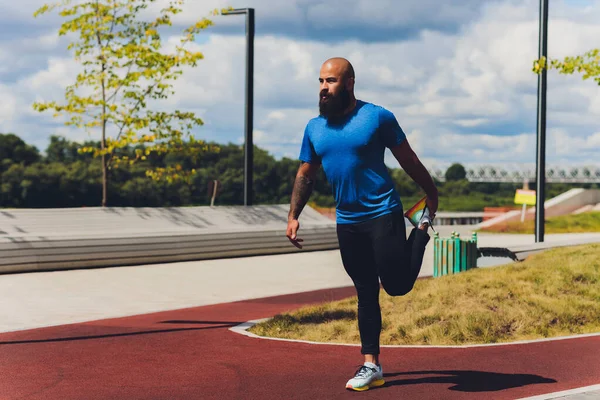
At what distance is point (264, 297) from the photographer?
12.4 meters

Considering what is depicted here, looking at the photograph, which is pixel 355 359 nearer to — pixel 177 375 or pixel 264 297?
pixel 177 375

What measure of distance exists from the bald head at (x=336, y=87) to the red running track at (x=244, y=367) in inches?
73.2

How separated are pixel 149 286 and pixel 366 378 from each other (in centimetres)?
820

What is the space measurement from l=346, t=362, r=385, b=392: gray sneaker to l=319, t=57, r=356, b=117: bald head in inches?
66.5

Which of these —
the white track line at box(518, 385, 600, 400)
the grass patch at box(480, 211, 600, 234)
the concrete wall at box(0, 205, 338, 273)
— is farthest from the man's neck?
the grass patch at box(480, 211, 600, 234)

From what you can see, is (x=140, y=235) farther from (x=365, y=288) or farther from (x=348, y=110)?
(x=348, y=110)

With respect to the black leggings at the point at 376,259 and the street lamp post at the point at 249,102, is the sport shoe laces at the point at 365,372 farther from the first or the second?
the street lamp post at the point at 249,102

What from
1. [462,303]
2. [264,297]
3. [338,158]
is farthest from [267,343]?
[264,297]

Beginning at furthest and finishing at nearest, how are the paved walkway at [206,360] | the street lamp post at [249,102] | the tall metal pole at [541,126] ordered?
the tall metal pole at [541,126], the street lamp post at [249,102], the paved walkway at [206,360]

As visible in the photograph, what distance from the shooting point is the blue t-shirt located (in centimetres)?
558

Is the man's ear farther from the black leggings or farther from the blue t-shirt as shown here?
the black leggings

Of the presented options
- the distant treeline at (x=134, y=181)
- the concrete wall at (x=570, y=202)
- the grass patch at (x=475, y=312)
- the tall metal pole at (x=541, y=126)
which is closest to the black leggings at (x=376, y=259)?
the grass patch at (x=475, y=312)

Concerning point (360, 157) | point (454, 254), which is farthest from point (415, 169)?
point (454, 254)

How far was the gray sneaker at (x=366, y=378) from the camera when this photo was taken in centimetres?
585
